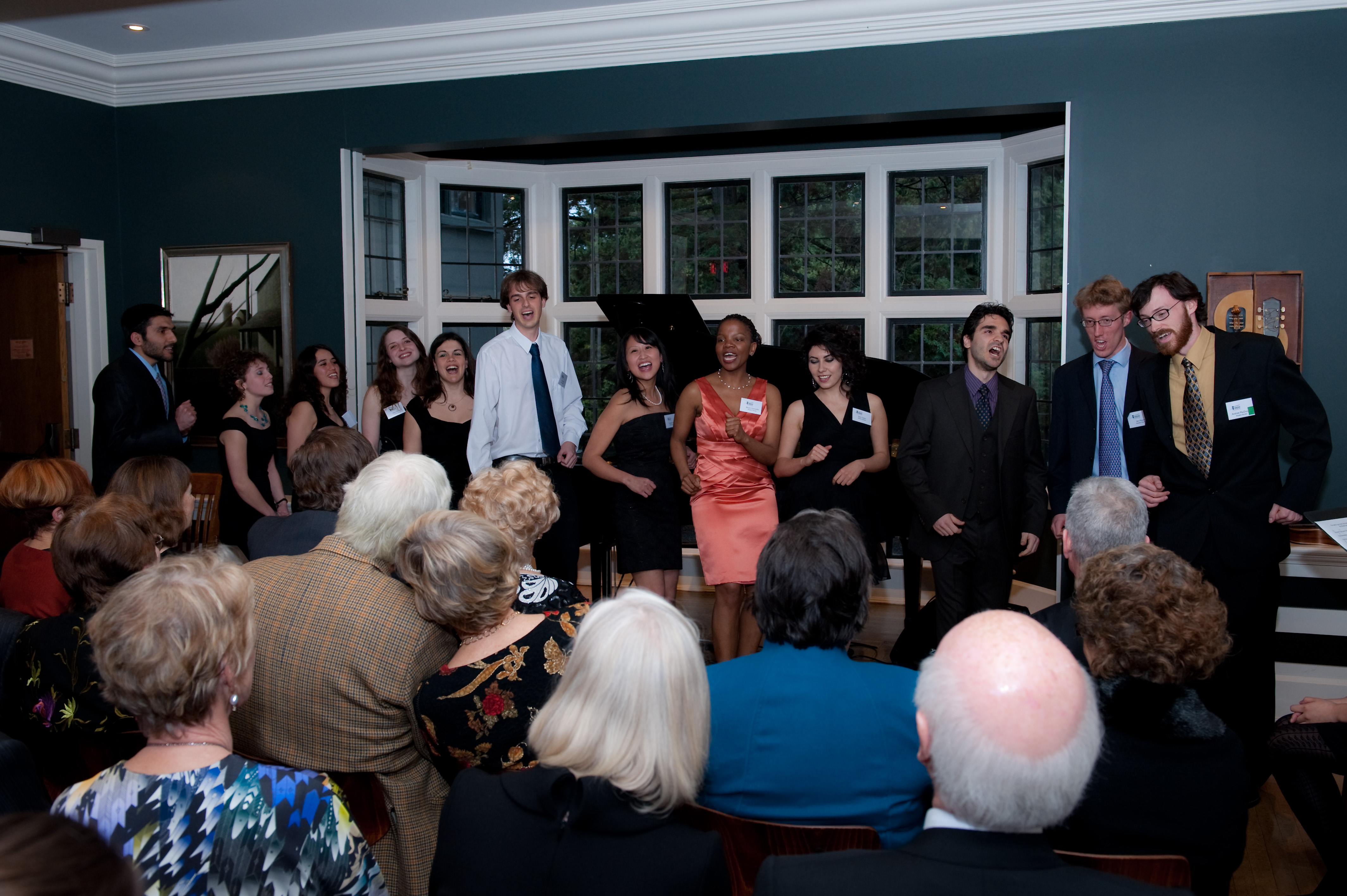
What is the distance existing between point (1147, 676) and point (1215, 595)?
22 cm

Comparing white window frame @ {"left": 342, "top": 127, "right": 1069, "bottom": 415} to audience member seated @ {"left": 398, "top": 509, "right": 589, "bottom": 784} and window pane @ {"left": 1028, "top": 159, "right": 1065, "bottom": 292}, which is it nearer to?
window pane @ {"left": 1028, "top": 159, "right": 1065, "bottom": 292}

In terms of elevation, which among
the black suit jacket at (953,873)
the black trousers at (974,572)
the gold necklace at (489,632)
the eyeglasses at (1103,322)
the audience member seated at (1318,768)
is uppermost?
the eyeglasses at (1103,322)

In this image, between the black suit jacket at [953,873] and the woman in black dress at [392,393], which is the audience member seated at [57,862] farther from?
the woman in black dress at [392,393]

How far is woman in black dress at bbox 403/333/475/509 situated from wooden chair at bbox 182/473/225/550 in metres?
0.90

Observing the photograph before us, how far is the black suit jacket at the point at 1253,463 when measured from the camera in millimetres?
3201

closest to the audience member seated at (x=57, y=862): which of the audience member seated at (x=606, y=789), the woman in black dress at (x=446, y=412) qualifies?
the audience member seated at (x=606, y=789)

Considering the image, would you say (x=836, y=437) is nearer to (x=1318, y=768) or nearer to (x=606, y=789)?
(x=1318, y=768)

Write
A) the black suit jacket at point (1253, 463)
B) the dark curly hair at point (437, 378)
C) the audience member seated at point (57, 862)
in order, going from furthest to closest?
the dark curly hair at point (437, 378), the black suit jacket at point (1253, 463), the audience member seated at point (57, 862)

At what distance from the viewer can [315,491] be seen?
8.84 feet

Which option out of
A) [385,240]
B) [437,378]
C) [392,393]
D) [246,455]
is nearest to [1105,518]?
[437,378]

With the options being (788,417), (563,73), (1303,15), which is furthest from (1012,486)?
(563,73)

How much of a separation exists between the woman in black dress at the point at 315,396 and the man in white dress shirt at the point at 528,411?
88 centimetres

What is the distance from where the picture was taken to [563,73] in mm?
4805

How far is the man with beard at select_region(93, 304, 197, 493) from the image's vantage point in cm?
459
